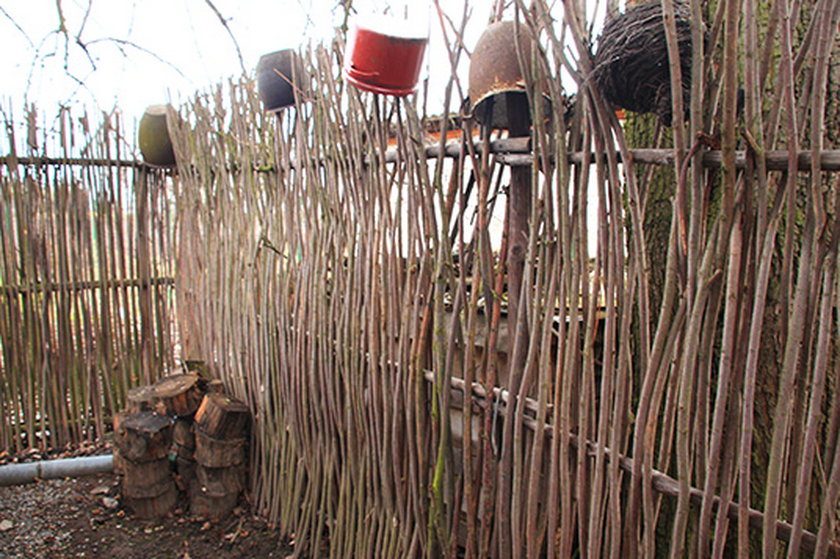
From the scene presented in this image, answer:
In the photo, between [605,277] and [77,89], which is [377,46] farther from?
[77,89]

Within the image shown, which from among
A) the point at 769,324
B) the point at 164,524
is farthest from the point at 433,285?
the point at 164,524

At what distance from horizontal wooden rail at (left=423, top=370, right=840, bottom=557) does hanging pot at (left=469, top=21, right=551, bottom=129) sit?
74 cm

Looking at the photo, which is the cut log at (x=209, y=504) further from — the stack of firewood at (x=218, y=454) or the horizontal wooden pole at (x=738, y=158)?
the horizontal wooden pole at (x=738, y=158)

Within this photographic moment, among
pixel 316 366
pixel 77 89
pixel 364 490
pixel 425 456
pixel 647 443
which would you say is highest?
pixel 77 89

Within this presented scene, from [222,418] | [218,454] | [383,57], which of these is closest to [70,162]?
[222,418]

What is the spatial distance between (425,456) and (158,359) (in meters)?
2.84

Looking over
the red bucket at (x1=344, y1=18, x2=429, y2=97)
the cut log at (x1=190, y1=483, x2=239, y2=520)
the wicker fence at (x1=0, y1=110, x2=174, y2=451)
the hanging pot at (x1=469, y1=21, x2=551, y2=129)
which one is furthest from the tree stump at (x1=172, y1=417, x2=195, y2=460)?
the hanging pot at (x1=469, y1=21, x2=551, y2=129)

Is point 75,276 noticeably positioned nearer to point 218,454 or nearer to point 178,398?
point 178,398

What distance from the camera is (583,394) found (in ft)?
4.53

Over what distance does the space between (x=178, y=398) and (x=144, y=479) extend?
0.40 m

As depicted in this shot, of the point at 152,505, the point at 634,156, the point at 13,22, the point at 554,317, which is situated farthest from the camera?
the point at 13,22

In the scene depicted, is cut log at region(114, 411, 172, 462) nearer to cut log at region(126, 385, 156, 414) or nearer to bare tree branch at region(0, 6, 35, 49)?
cut log at region(126, 385, 156, 414)

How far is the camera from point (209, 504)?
2.83 meters

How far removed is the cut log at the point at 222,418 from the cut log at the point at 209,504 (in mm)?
310
